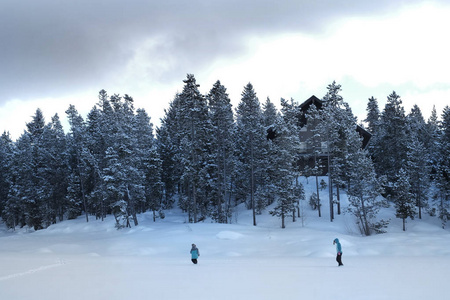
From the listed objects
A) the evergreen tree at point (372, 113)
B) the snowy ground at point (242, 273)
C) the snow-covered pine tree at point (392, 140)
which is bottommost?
the snowy ground at point (242, 273)

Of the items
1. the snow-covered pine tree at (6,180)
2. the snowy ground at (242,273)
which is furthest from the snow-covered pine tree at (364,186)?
the snow-covered pine tree at (6,180)

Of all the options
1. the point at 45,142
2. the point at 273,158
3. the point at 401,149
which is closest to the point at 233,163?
the point at 273,158

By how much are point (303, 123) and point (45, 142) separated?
46167 millimetres

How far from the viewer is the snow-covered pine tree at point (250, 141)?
42750 millimetres

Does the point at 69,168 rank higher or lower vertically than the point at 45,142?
lower

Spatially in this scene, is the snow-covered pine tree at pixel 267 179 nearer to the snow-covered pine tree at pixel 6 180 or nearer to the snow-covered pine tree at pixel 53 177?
the snow-covered pine tree at pixel 53 177

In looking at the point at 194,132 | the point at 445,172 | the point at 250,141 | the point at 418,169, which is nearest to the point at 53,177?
the point at 194,132

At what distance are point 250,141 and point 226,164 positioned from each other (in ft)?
15.2

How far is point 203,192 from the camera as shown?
152ft

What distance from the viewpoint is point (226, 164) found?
44.8 m

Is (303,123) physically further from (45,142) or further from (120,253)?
(45,142)

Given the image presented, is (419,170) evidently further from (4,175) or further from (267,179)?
(4,175)

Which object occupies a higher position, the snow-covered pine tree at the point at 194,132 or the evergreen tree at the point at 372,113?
the evergreen tree at the point at 372,113

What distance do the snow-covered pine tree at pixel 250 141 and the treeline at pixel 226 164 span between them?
0.15 metres
